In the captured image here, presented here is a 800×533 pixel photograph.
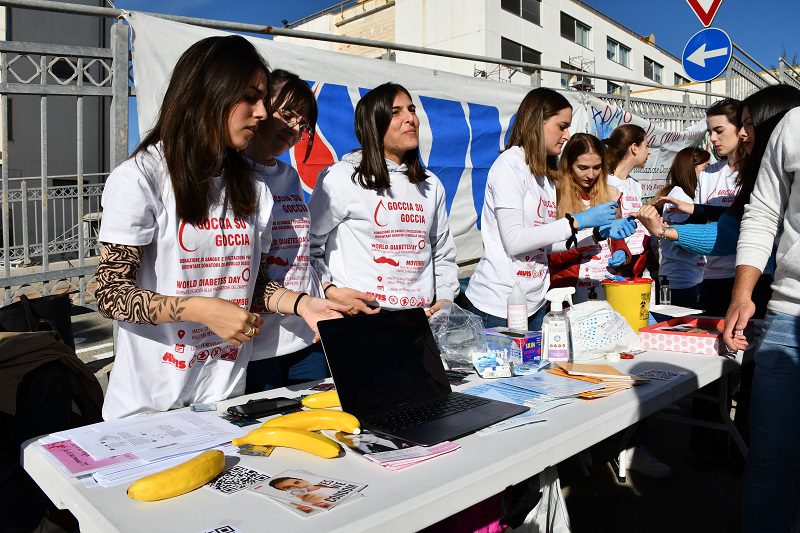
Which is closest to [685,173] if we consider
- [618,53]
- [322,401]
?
[322,401]

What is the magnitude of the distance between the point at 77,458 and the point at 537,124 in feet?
7.41

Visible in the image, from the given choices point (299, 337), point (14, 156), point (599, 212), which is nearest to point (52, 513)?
point (299, 337)

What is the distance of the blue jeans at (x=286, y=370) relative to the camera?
205 cm

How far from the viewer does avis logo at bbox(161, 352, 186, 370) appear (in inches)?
65.0

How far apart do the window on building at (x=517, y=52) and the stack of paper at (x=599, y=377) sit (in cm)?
2357

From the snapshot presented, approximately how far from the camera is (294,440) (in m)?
1.33

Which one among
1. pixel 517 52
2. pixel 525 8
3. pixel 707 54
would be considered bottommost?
pixel 707 54

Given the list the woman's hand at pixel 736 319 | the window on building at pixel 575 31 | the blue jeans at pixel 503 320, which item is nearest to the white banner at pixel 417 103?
the blue jeans at pixel 503 320

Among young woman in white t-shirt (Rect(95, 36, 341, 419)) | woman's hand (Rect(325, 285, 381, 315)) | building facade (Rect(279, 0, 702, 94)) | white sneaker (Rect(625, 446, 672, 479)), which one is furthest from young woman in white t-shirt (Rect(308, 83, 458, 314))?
building facade (Rect(279, 0, 702, 94))

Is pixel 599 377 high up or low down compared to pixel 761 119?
down

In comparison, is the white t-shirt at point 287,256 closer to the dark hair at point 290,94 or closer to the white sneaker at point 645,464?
the dark hair at point 290,94

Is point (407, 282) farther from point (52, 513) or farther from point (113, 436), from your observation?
point (52, 513)

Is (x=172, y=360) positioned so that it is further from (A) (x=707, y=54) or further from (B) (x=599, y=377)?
(A) (x=707, y=54)

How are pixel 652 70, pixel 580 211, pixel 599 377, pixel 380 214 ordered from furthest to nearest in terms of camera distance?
pixel 652 70 < pixel 580 211 < pixel 380 214 < pixel 599 377
